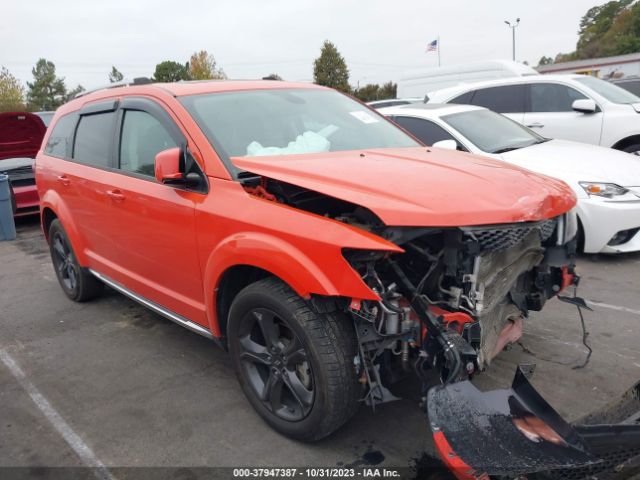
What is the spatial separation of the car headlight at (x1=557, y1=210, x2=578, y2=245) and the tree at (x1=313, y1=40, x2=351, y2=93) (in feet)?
121

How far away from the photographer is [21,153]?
9.96m

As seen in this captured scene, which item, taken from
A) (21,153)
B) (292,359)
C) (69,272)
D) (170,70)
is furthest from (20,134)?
(170,70)

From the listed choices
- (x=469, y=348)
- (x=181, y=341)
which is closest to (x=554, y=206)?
(x=469, y=348)

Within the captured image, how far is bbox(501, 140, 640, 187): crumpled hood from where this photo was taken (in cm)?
532

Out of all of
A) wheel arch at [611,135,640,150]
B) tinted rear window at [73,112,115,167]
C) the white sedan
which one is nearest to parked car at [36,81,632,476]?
tinted rear window at [73,112,115,167]

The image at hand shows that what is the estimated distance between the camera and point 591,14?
82.9 m

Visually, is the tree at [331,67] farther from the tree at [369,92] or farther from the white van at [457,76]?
the white van at [457,76]

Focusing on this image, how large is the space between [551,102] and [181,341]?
6.64m

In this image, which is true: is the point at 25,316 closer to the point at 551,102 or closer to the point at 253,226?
the point at 253,226

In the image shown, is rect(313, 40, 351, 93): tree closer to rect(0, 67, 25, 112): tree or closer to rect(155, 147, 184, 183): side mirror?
rect(0, 67, 25, 112): tree

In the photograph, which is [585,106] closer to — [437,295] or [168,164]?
[437,295]

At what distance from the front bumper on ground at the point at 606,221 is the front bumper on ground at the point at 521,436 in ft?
10.3

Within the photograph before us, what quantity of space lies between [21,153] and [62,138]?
608 cm

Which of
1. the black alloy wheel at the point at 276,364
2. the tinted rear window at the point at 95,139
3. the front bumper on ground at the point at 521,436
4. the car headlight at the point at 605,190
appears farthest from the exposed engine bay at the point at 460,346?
the car headlight at the point at 605,190
